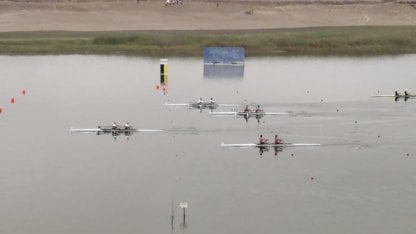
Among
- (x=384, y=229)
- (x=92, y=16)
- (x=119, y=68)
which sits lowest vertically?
(x=384, y=229)

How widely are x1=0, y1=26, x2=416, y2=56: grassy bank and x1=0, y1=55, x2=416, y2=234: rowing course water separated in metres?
10.8

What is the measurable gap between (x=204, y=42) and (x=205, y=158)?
3308 cm

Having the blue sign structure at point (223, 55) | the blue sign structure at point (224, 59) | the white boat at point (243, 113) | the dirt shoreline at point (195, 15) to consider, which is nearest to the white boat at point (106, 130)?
the white boat at point (243, 113)

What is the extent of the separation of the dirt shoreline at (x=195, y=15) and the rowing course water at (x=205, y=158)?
18.5 m

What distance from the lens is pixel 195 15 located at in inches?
2987

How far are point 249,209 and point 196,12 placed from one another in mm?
50330

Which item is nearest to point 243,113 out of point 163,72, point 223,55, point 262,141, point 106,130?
point 262,141

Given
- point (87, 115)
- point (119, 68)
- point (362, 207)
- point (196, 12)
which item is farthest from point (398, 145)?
point (196, 12)

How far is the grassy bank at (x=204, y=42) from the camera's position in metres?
65.6

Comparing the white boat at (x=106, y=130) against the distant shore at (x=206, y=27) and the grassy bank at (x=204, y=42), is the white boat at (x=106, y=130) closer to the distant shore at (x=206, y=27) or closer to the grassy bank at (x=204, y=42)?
the grassy bank at (x=204, y=42)

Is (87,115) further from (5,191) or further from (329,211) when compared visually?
(329,211)

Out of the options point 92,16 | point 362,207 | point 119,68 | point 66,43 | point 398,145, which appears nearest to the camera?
point 362,207

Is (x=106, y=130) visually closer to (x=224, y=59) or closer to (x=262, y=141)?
(x=262, y=141)

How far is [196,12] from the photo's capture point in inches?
3017
